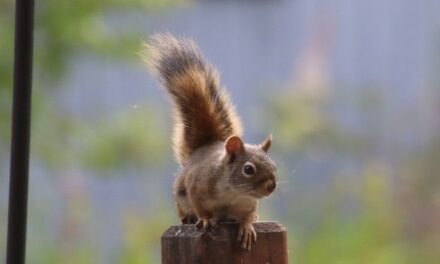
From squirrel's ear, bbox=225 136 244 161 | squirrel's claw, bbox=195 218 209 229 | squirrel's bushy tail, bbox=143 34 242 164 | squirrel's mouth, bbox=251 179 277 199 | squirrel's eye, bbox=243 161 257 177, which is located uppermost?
squirrel's bushy tail, bbox=143 34 242 164

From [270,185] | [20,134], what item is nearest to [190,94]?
[270,185]

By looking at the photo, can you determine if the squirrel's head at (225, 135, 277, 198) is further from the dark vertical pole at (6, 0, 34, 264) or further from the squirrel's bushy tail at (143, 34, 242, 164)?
the dark vertical pole at (6, 0, 34, 264)

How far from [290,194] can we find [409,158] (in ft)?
0.93

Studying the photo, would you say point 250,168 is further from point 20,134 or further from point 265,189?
point 20,134

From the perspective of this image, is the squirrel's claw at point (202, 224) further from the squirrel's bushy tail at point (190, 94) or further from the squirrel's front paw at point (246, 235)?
the squirrel's bushy tail at point (190, 94)

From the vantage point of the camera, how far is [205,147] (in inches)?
50.7

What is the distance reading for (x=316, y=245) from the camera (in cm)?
222

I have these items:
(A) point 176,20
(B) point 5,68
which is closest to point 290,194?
(A) point 176,20

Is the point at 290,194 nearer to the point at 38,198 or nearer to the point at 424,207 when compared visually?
the point at 424,207

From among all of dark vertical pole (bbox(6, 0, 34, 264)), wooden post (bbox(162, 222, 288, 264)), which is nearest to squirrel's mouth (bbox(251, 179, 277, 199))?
wooden post (bbox(162, 222, 288, 264))

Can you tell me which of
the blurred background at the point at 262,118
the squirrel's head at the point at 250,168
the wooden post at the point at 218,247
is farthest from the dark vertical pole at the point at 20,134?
the blurred background at the point at 262,118

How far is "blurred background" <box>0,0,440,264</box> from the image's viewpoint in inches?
89.6

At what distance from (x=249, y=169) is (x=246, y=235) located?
0.19m

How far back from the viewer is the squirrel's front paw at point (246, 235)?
100 centimetres
